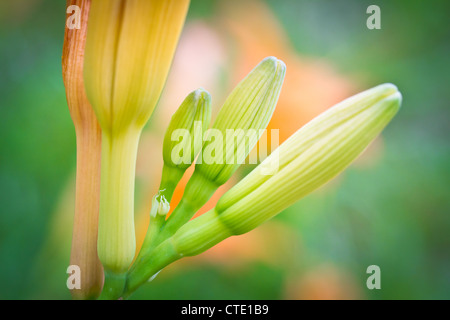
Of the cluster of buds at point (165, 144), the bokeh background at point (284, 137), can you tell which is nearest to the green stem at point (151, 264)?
the cluster of buds at point (165, 144)

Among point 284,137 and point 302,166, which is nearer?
point 302,166

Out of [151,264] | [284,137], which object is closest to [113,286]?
[151,264]

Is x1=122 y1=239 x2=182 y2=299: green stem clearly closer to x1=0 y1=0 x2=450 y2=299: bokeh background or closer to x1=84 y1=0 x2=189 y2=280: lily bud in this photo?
x1=84 y1=0 x2=189 y2=280: lily bud

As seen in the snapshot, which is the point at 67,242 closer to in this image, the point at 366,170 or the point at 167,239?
the point at 167,239

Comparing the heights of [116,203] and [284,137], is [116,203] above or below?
below

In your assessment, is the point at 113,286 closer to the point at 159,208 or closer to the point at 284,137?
the point at 159,208

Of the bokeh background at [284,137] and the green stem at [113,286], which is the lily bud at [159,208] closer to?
the green stem at [113,286]

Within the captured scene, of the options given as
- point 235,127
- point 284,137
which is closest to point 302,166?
point 235,127
